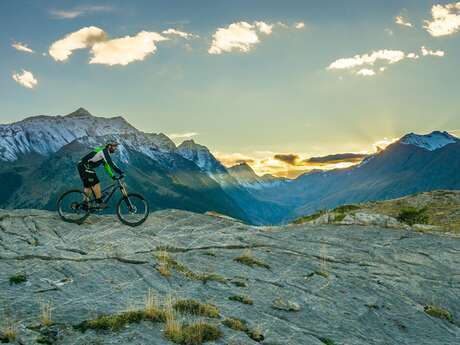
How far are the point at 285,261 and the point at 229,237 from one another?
5.23 meters

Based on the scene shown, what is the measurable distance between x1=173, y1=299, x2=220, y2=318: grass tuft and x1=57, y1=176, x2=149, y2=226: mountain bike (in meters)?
13.5

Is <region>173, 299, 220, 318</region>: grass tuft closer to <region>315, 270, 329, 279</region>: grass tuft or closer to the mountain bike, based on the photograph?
<region>315, 270, 329, 279</region>: grass tuft

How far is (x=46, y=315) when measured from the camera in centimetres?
1274

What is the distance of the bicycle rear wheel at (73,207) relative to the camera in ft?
90.6

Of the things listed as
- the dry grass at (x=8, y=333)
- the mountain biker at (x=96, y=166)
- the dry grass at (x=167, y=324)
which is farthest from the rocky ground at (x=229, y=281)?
the mountain biker at (x=96, y=166)

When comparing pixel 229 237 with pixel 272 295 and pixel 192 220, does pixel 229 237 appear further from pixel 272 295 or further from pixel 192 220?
pixel 272 295

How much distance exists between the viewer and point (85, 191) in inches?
1094

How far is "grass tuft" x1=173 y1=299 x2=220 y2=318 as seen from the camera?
47.9 feet

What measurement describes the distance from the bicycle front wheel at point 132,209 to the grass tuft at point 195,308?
13.8 meters

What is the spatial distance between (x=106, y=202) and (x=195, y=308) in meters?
14.8

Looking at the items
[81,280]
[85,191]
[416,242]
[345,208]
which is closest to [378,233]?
[416,242]

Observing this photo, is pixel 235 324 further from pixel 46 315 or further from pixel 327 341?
pixel 46 315

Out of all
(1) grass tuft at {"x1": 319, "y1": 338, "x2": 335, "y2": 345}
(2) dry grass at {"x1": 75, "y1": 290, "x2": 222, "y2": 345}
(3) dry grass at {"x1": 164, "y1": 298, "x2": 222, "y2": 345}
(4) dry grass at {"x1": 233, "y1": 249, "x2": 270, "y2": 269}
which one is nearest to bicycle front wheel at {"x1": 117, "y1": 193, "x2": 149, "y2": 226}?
Result: (4) dry grass at {"x1": 233, "y1": 249, "x2": 270, "y2": 269}

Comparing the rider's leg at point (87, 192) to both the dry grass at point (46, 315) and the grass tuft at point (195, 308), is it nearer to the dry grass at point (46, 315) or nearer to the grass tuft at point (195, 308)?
the dry grass at point (46, 315)
